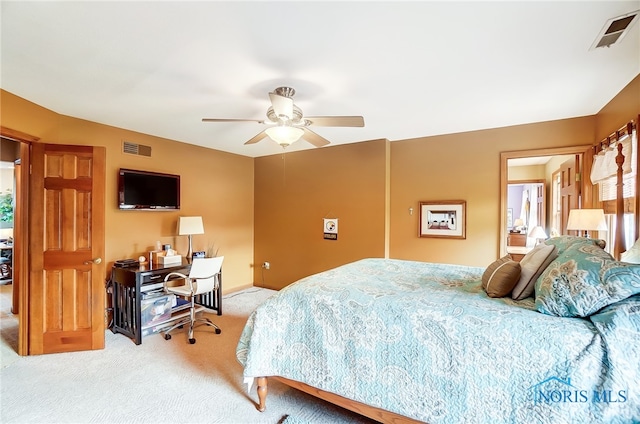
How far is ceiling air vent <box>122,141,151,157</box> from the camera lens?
364 cm

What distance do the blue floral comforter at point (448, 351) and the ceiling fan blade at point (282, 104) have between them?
1327mm

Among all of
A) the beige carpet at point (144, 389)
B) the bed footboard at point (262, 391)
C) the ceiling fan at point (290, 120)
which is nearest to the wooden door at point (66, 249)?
the beige carpet at point (144, 389)

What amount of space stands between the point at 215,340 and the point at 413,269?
7.35 ft

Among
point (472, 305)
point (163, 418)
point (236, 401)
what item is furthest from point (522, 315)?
point (163, 418)

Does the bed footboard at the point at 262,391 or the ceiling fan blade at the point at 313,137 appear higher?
the ceiling fan blade at the point at 313,137

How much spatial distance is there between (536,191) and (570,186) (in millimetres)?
3430

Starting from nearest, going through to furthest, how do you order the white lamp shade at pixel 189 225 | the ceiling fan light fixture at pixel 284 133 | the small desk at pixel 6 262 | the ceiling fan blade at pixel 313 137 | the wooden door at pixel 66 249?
the ceiling fan light fixture at pixel 284 133
the ceiling fan blade at pixel 313 137
the wooden door at pixel 66 249
the white lamp shade at pixel 189 225
the small desk at pixel 6 262

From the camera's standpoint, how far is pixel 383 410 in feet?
5.44

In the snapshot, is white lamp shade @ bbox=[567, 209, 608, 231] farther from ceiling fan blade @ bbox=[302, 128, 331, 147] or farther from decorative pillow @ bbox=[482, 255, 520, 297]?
ceiling fan blade @ bbox=[302, 128, 331, 147]

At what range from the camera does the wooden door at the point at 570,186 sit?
3350 millimetres

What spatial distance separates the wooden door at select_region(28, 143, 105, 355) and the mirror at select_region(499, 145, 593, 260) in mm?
4578

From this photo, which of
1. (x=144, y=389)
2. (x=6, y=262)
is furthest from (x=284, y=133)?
(x=6, y=262)

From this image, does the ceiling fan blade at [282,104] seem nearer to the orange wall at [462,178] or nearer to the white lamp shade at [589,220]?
the orange wall at [462,178]

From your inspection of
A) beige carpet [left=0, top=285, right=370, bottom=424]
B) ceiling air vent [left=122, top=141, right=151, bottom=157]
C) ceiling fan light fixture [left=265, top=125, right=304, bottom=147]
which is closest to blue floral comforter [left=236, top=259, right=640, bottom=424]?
beige carpet [left=0, top=285, right=370, bottom=424]
